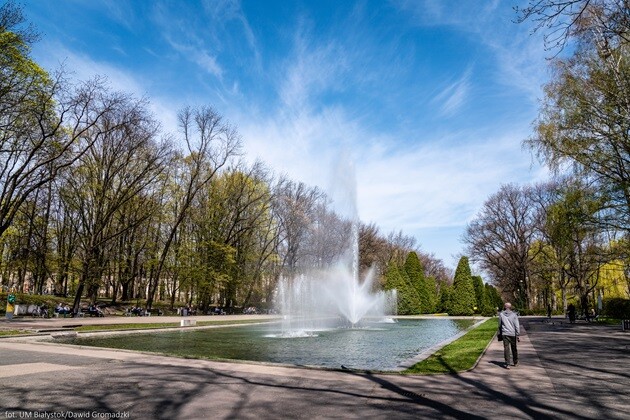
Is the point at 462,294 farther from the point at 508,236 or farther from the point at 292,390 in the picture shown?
the point at 292,390

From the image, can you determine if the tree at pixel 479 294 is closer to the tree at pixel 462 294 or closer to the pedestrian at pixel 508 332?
the tree at pixel 462 294

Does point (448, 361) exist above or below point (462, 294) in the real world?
below

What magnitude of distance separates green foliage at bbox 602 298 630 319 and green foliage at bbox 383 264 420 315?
1995 cm

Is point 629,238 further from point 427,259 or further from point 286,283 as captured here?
point 427,259

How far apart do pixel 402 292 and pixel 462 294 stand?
6.66 metres

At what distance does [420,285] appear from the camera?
5416 cm

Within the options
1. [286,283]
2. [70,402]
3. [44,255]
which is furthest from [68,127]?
[70,402]

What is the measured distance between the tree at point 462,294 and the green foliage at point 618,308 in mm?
14263

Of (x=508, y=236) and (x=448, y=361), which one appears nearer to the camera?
(x=448, y=361)

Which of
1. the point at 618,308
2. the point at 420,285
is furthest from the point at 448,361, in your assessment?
the point at 420,285

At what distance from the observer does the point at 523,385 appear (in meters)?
8.50

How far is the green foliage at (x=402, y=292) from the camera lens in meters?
50.2

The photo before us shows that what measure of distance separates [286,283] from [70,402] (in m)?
53.9

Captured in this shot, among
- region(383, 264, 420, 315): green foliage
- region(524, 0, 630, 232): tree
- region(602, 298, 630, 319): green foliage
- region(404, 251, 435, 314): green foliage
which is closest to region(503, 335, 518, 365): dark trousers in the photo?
region(524, 0, 630, 232): tree
